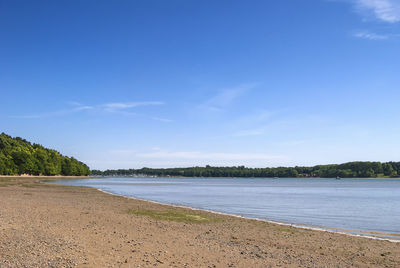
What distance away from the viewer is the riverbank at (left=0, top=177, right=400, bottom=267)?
421 inches

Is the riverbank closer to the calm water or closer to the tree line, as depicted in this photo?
the calm water

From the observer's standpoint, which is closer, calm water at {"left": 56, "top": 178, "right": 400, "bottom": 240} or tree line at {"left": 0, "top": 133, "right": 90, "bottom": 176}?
calm water at {"left": 56, "top": 178, "right": 400, "bottom": 240}

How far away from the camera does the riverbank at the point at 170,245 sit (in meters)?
10.7

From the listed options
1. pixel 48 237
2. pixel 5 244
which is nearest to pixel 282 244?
pixel 48 237

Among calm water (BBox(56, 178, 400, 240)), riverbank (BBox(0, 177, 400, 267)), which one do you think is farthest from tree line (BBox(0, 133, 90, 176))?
riverbank (BBox(0, 177, 400, 267))

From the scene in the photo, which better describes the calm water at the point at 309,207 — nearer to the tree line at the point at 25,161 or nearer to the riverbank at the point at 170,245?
the riverbank at the point at 170,245

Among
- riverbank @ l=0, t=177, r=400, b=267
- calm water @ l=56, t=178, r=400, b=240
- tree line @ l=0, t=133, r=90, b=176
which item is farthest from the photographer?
tree line @ l=0, t=133, r=90, b=176

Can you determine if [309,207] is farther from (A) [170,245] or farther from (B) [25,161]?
(B) [25,161]

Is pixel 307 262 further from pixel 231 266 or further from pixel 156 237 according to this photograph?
pixel 156 237

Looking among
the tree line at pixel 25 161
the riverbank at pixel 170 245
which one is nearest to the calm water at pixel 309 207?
the riverbank at pixel 170 245

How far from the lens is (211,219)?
23016 mm

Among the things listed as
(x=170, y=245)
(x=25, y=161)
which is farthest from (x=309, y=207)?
(x=25, y=161)

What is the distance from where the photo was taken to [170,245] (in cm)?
1341

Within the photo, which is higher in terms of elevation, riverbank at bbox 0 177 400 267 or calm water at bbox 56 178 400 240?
riverbank at bbox 0 177 400 267
